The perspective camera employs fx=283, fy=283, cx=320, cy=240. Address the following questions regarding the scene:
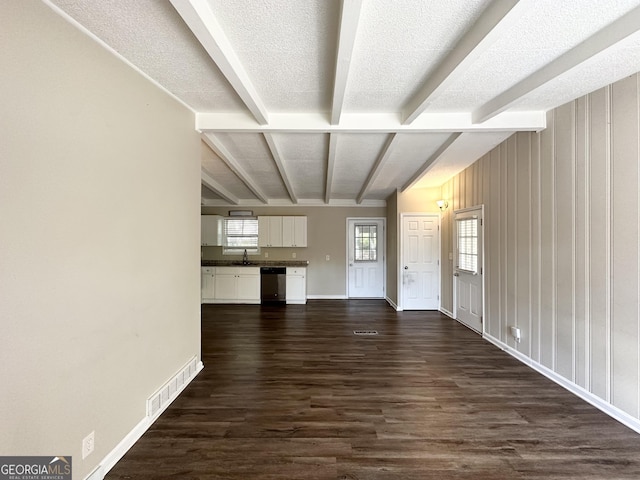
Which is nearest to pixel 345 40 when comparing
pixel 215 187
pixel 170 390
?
pixel 170 390

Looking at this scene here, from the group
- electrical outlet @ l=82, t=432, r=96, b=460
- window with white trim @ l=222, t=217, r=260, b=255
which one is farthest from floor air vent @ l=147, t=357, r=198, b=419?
window with white trim @ l=222, t=217, r=260, b=255

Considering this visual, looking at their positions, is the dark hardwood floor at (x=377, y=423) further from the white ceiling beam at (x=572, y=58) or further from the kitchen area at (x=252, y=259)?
the kitchen area at (x=252, y=259)

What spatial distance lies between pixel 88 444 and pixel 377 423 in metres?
1.85

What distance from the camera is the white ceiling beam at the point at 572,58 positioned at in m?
1.62

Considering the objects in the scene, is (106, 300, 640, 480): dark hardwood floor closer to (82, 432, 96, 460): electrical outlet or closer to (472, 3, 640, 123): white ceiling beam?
(82, 432, 96, 460): electrical outlet

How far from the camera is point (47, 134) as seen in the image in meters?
1.34

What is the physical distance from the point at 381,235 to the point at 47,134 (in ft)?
21.3

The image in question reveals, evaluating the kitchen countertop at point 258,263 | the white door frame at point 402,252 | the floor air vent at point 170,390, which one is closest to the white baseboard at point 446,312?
the white door frame at point 402,252

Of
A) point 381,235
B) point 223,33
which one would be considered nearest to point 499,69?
point 223,33

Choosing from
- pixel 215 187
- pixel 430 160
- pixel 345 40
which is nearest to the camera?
pixel 345 40

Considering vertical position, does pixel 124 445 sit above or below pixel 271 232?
below

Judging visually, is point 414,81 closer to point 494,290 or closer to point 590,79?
point 590,79

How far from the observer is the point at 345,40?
1624mm

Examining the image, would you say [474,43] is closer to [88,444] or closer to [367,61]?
[367,61]
